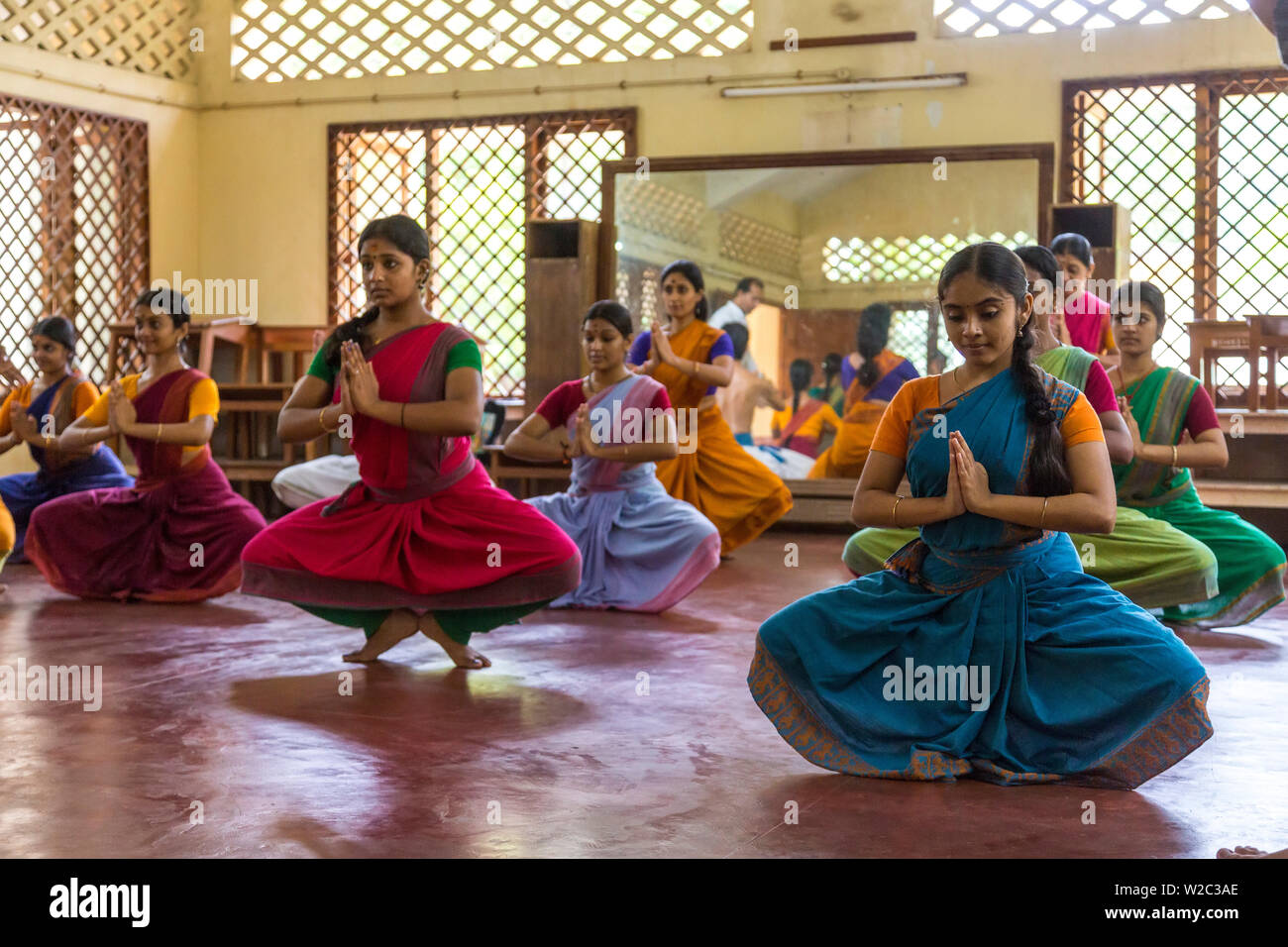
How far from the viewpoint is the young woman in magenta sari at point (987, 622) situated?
231 cm

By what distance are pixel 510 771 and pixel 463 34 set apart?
22.2ft

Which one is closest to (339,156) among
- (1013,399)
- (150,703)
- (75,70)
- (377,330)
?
(75,70)

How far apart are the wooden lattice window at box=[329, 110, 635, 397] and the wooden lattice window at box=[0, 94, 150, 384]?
1.23 m

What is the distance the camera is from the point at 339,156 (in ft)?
28.5

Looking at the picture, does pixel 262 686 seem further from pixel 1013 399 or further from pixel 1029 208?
pixel 1029 208

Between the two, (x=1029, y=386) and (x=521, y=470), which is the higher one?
(x=1029, y=386)

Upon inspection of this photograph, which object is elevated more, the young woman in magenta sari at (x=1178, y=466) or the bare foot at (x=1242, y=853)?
the young woman in magenta sari at (x=1178, y=466)

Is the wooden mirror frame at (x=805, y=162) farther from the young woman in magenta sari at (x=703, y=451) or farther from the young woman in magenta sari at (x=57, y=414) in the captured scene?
the young woman in magenta sari at (x=57, y=414)

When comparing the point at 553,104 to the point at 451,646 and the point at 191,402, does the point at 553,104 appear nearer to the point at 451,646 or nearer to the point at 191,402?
the point at 191,402

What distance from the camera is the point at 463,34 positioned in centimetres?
841

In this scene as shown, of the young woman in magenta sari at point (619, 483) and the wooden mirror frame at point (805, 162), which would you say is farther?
the wooden mirror frame at point (805, 162)

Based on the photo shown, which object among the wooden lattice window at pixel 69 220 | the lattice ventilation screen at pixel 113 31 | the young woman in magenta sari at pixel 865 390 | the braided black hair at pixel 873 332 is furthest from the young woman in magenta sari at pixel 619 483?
the lattice ventilation screen at pixel 113 31

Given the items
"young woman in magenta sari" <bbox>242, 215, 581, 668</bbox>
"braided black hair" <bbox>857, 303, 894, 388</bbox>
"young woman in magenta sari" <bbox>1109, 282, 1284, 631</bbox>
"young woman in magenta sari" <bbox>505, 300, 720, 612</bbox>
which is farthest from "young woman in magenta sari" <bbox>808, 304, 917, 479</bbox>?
"young woman in magenta sari" <bbox>242, 215, 581, 668</bbox>

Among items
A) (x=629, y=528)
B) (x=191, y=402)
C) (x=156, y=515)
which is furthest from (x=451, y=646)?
(x=156, y=515)
